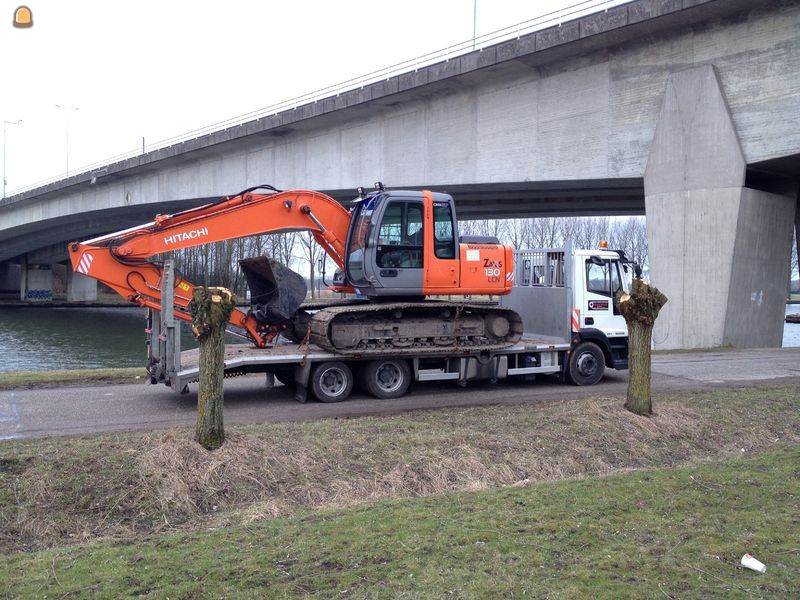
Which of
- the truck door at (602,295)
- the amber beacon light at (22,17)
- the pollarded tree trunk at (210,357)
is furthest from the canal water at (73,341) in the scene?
the pollarded tree trunk at (210,357)

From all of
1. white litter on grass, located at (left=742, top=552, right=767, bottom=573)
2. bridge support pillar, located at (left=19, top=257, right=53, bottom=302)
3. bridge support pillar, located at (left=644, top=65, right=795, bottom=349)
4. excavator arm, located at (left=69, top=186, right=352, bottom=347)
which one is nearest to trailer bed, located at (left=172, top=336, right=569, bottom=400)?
excavator arm, located at (left=69, top=186, right=352, bottom=347)

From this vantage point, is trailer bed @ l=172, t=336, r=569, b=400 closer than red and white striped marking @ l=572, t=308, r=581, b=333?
Yes

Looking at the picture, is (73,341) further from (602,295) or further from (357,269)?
(602,295)

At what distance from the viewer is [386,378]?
42.4 feet

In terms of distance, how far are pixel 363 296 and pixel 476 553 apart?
8446 mm

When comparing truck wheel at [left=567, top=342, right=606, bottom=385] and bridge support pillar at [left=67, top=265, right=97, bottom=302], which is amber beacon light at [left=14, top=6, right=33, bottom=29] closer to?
truck wheel at [left=567, top=342, right=606, bottom=385]

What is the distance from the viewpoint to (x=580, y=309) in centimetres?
1423

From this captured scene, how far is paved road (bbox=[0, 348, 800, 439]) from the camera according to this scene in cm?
1059

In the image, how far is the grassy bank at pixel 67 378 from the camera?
14.2 m

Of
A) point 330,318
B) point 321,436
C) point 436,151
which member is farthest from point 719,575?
point 436,151

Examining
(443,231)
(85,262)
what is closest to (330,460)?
(443,231)

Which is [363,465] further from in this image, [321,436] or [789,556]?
[789,556]

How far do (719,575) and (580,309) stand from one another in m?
9.62

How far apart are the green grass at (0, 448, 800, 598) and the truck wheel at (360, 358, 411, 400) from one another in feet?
19.4
